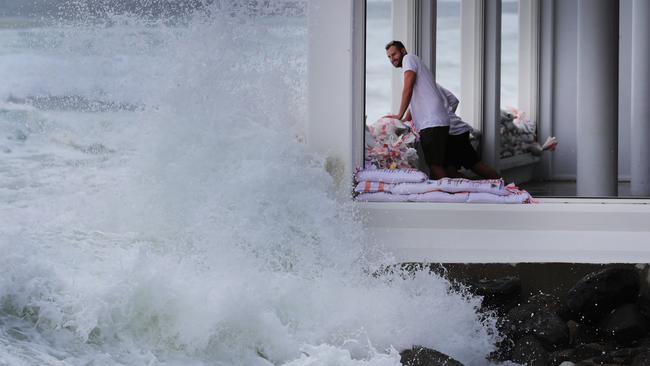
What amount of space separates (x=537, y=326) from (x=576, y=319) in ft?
1.26

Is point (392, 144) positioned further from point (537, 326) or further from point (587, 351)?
point (587, 351)

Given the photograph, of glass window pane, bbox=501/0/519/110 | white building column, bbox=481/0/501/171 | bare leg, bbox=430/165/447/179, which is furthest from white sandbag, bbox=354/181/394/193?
glass window pane, bbox=501/0/519/110

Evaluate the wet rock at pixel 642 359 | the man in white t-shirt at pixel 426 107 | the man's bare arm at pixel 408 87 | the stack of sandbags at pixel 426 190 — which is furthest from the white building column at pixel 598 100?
the wet rock at pixel 642 359

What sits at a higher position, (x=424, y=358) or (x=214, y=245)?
(x=214, y=245)

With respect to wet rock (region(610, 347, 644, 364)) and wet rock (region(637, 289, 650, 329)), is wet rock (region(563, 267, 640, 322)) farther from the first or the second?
wet rock (region(610, 347, 644, 364))

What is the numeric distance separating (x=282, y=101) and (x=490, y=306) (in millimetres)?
1660

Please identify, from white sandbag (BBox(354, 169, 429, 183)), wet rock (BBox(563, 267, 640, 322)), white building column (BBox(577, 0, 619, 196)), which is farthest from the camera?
white building column (BBox(577, 0, 619, 196))

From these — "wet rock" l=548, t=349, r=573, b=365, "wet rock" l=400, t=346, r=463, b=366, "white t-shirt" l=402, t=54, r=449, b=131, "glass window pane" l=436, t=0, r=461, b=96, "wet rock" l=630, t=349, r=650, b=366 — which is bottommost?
"wet rock" l=548, t=349, r=573, b=365

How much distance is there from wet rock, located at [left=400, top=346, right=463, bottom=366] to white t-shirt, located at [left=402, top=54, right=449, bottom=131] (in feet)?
7.25

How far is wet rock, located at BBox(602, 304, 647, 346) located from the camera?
5.82m

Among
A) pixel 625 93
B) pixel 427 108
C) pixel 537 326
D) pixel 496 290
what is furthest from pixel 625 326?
pixel 625 93

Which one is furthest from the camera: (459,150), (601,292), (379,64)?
(379,64)

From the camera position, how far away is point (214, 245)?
6.14m

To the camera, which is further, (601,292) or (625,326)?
(601,292)
